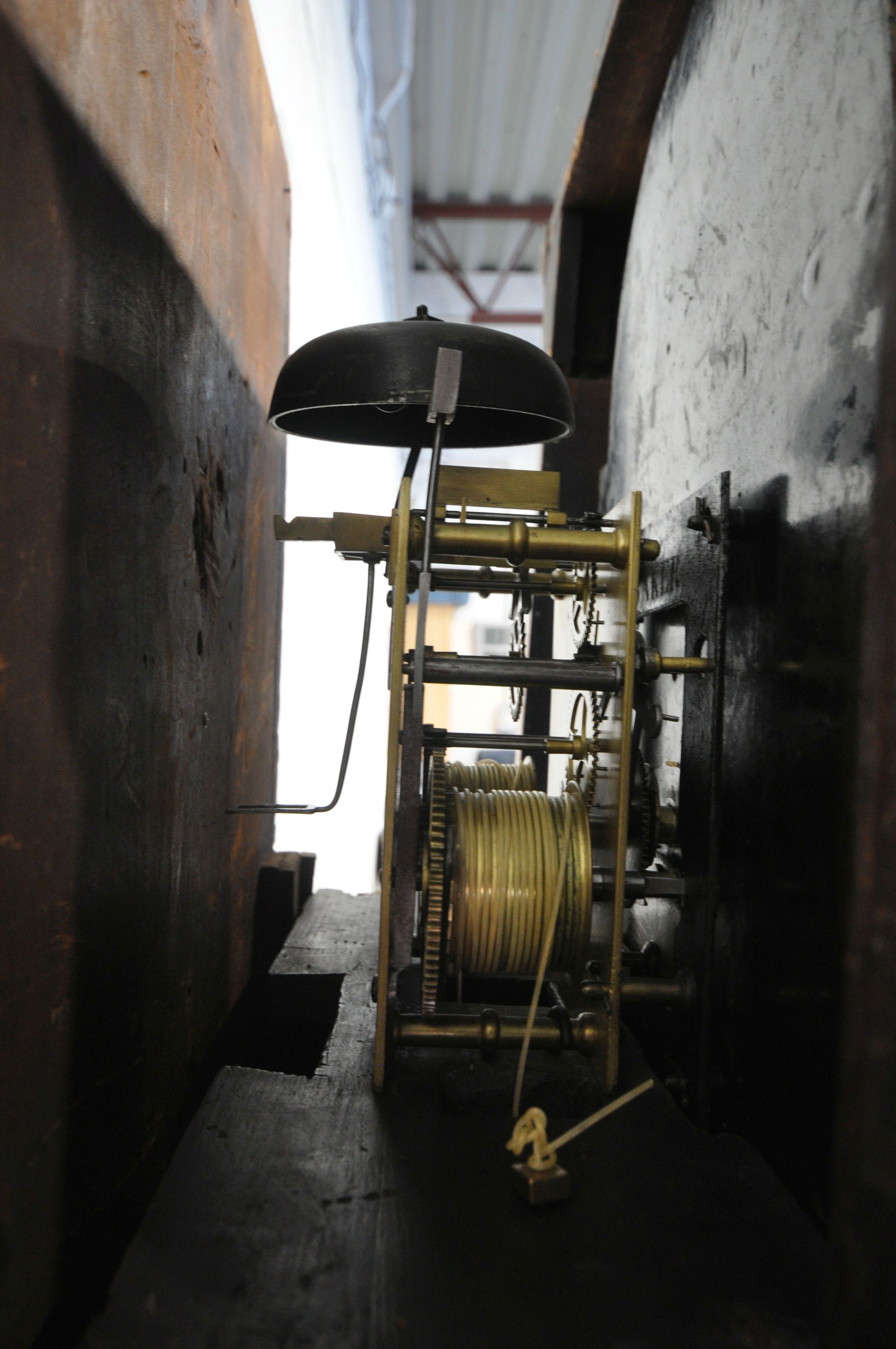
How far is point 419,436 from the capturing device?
2.31 meters

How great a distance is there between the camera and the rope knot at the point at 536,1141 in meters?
1.16

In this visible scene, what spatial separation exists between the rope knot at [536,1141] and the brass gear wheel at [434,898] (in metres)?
0.28

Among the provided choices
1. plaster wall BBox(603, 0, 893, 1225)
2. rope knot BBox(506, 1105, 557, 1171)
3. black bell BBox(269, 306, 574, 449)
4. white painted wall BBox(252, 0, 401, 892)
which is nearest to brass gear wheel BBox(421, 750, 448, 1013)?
rope knot BBox(506, 1105, 557, 1171)

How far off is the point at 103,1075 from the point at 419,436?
5.07 feet

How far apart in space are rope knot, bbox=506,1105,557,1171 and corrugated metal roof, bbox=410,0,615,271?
5012mm

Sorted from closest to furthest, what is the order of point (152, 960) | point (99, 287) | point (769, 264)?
point (99, 287), point (769, 264), point (152, 960)

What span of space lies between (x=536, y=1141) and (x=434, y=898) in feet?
1.23

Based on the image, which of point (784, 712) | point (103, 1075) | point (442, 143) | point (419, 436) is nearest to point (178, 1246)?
point (103, 1075)

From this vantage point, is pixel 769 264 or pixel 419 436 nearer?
pixel 769 264

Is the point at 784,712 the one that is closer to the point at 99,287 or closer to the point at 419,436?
the point at 99,287

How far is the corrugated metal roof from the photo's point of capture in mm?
5715

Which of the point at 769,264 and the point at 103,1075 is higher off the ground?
the point at 769,264

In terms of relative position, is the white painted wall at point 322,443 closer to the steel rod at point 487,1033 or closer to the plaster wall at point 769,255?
the plaster wall at point 769,255

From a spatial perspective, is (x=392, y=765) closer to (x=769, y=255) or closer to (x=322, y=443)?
(x=769, y=255)
